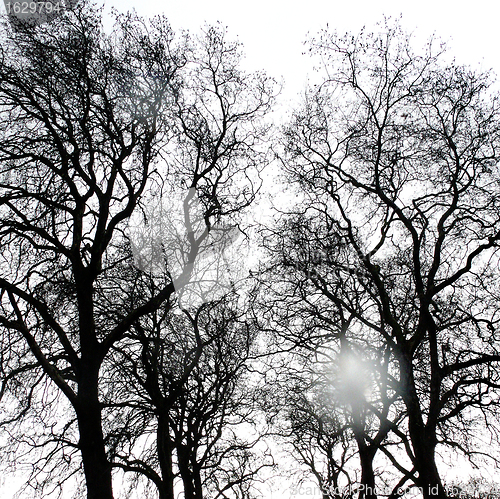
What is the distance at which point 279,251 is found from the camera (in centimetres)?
1195

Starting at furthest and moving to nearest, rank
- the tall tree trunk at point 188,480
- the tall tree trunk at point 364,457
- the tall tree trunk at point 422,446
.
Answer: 1. the tall tree trunk at point 188,480
2. the tall tree trunk at point 364,457
3. the tall tree trunk at point 422,446

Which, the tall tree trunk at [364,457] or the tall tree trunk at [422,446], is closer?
the tall tree trunk at [422,446]

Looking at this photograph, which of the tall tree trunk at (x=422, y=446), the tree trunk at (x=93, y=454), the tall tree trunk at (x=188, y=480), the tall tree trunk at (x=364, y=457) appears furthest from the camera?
the tall tree trunk at (x=188, y=480)

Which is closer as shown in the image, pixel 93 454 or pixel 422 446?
pixel 93 454

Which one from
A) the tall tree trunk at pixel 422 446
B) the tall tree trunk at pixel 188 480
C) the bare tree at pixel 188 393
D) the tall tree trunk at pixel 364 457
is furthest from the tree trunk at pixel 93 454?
the tall tree trunk at pixel 364 457

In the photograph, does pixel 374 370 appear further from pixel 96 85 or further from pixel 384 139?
pixel 96 85

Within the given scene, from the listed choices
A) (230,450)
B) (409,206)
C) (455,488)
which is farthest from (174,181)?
(455,488)

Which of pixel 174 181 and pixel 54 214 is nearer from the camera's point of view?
pixel 54 214

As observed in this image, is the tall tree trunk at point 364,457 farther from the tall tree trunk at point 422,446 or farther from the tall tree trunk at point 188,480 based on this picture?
the tall tree trunk at point 188,480

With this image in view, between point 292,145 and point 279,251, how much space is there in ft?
10.9

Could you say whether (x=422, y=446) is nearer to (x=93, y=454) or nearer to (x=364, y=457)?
(x=364, y=457)

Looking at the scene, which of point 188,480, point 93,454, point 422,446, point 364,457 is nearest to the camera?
point 93,454

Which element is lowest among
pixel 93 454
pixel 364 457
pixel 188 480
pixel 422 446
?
pixel 422 446

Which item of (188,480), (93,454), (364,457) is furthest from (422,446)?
(188,480)
